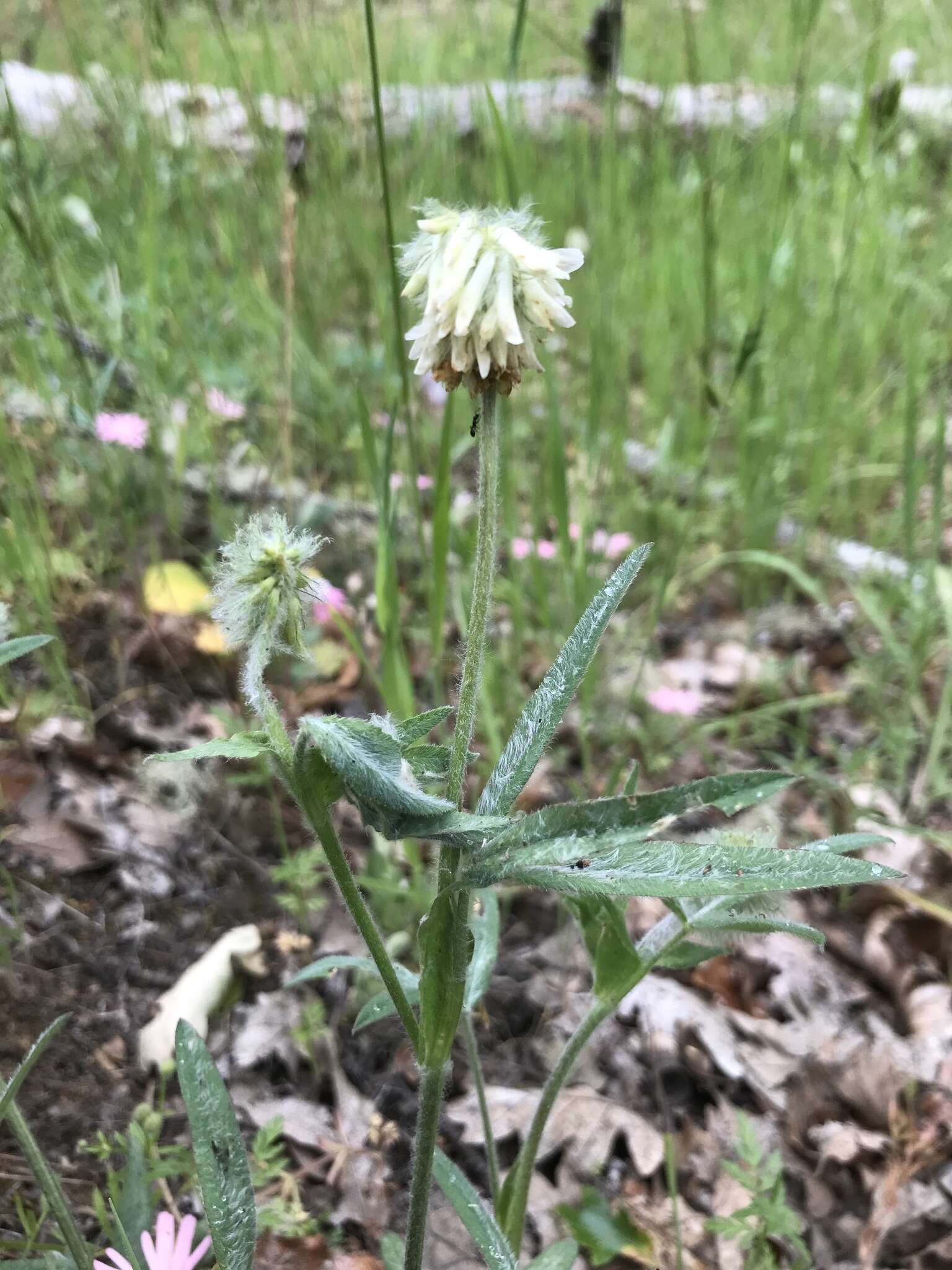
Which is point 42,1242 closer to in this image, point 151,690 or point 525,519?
point 151,690

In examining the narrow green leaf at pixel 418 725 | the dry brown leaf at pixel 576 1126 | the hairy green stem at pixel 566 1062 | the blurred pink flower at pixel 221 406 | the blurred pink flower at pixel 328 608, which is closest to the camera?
the narrow green leaf at pixel 418 725

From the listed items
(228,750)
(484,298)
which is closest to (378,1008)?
(228,750)

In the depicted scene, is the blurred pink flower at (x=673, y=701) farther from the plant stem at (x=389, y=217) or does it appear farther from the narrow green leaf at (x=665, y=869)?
the narrow green leaf at (x=665, y=869)

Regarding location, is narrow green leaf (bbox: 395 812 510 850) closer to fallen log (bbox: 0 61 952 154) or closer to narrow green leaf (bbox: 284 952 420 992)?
narrow green leaf (bbox: 284 952 420 992)

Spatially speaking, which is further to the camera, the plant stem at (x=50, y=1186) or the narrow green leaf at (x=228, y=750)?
the plant stem at (x=50, y=1186)

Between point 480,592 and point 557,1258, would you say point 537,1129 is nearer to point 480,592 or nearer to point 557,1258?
point 557,1258

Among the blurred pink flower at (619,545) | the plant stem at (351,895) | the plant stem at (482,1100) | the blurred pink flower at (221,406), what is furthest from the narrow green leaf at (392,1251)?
the blurred pink flower at (221,406)

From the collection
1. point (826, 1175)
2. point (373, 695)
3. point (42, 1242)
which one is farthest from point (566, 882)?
point (373, 695)
